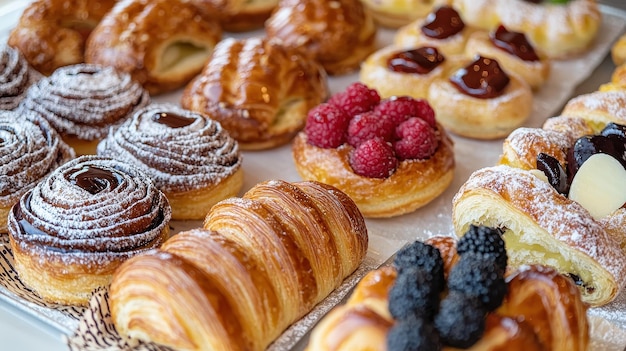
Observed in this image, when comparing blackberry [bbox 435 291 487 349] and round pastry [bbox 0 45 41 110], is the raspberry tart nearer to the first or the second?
blackberry [bbox 435 291 487 349]

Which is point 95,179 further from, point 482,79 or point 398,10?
point 398,10

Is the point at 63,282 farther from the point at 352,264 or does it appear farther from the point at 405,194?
the point at 405,194

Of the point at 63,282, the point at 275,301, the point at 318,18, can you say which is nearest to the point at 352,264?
the point at 275,301

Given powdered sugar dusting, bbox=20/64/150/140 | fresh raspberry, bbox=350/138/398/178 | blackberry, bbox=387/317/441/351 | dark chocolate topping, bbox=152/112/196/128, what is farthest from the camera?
powdered sugar dusting, bbox=20/64/150/140

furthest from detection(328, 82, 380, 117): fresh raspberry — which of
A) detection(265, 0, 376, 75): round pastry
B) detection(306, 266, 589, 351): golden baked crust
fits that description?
detection(306, 266, 589, 351): golden baked crust

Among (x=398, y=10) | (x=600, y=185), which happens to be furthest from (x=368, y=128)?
(x=398, y=10)

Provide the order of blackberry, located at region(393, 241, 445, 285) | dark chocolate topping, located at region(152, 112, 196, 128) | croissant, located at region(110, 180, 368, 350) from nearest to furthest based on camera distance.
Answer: blackberry, located at region(393, 241, 445, 285) → croissant, located at region(110, 180, 368, 350) → dark chocolate topping, located at region(152, 112, 196, 128)
